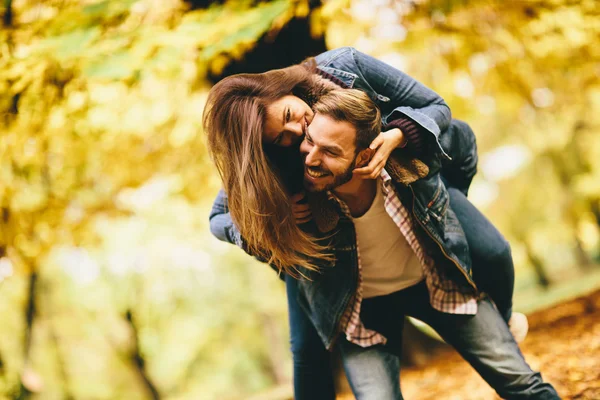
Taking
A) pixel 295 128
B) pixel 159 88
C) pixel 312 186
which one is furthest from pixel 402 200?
pixel 159 88

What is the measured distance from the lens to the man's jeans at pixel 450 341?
2.22m

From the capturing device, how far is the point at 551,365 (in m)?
4.29

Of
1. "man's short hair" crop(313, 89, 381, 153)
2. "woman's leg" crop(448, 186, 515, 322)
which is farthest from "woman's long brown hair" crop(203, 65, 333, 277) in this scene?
"woman's leg" crop(448, 186, 515, 322)

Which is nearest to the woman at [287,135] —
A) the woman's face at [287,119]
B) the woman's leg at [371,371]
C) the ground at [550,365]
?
the woman's face at [287,119]

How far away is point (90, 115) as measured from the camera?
5.12 m

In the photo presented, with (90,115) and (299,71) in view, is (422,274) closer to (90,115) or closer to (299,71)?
(299,71)

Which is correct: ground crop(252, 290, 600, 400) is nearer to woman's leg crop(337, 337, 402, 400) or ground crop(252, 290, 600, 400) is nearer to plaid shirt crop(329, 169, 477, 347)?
plaid shirt crop(329, 169, 477, 347)

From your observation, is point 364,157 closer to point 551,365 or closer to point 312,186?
point 312,186

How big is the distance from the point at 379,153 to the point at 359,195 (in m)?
0.39

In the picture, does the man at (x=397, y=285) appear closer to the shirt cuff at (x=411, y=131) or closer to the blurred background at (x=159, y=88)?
the shirt cuff at (x=411, y=131)

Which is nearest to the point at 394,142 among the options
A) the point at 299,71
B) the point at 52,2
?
the point at 299,71

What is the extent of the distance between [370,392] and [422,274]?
60 centimetres

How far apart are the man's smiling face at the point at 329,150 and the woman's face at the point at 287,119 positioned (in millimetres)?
47

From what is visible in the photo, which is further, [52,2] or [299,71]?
[52,2]
